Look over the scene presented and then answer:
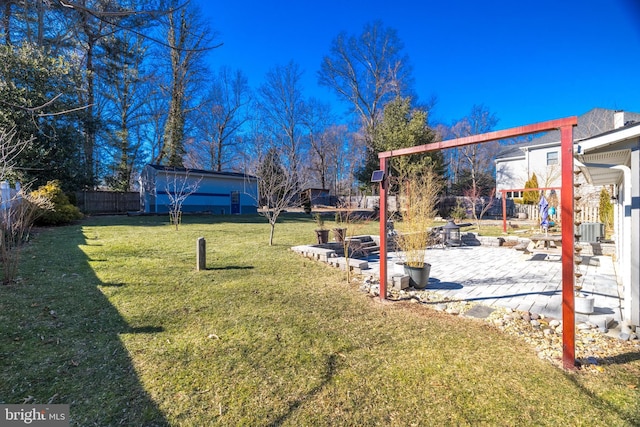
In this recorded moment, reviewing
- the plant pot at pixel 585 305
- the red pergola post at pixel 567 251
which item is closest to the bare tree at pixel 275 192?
the plant pot at pixel 585 305

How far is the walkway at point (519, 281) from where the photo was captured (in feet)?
14.0

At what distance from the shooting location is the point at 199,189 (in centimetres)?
2103

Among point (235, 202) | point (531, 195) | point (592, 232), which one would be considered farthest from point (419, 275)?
point (531, 195)

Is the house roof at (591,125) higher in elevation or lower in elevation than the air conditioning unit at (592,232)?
higher

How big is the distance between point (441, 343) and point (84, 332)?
3.79 metres

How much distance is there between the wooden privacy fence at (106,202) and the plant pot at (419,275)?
19.4 m

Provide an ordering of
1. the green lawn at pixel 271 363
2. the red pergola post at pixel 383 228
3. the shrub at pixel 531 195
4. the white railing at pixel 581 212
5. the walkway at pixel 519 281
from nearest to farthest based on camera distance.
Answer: the green lawn at pixel 271 363
the walkway at pixel 519 281
the red pergola post at pixel 383 228
the white railing at pixel 581 212
the shrub at pixel 531 195

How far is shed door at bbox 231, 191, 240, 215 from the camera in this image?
23245 millimetres

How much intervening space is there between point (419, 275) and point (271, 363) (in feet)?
10.3

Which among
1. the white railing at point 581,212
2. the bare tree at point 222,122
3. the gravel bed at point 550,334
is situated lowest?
the gravel bed at point 550,334

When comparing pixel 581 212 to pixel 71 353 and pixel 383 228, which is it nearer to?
pixel 383 228

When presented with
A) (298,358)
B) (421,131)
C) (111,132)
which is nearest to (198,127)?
(111,132)

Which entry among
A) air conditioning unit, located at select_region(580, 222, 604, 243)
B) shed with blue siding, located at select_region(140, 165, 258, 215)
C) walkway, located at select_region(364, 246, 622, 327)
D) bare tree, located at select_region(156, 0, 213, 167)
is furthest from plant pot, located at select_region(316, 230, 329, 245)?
bare tree, located at select_region(156, 0, 213, 167)

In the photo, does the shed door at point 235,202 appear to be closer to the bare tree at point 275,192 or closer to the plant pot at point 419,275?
the bare tree at point 275,192
